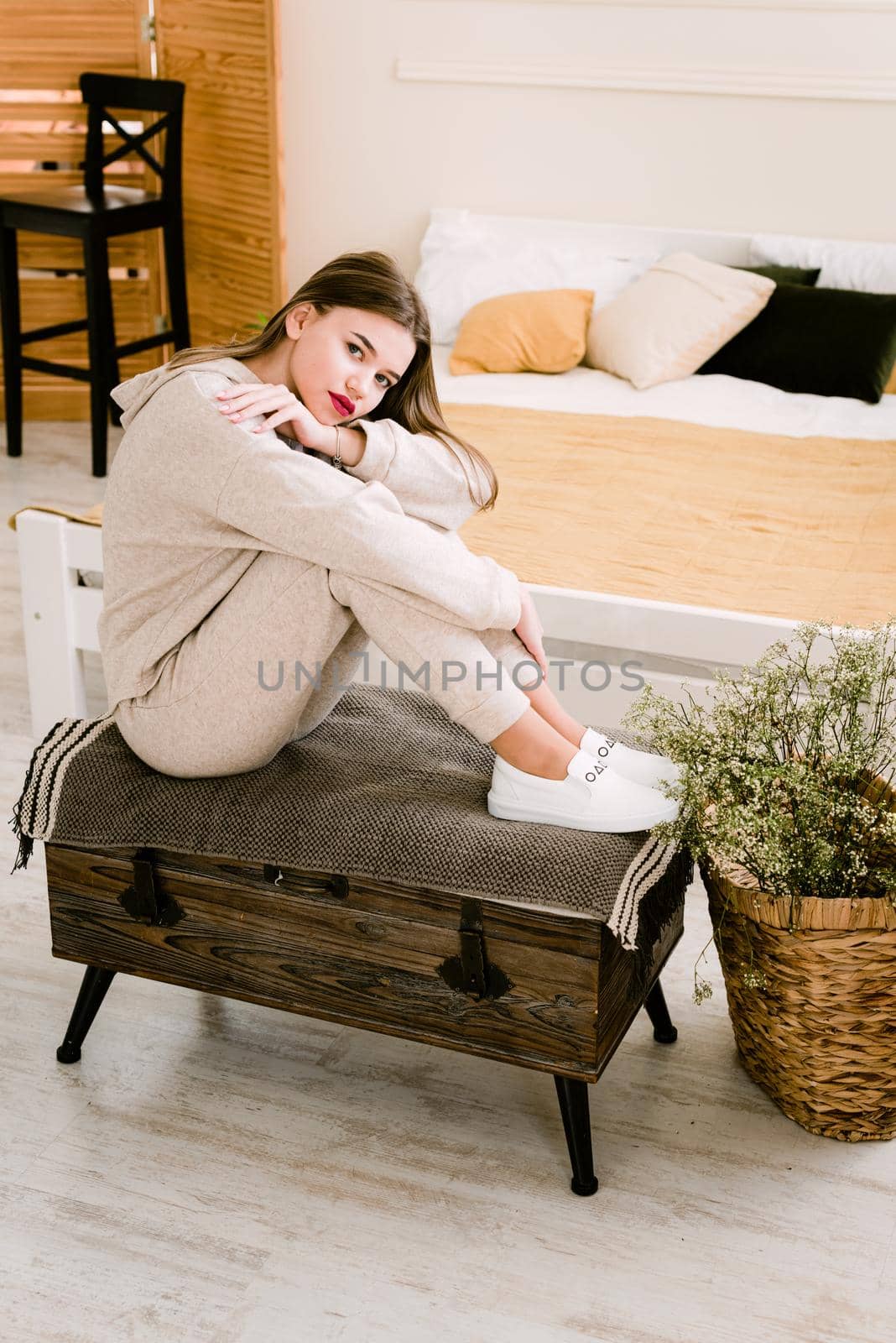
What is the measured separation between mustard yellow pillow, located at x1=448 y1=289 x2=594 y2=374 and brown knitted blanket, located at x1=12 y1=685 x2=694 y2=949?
6.13ft

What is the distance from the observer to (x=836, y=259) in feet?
11.9

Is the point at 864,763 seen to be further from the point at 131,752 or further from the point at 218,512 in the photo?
the point at 131,752

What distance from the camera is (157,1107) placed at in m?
1.74

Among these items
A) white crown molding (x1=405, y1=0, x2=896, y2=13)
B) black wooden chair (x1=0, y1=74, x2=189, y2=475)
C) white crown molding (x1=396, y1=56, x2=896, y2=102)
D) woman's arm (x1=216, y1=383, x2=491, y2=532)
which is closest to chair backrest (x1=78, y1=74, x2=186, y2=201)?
black wooden chair (x1=0, y1=74, x2=189, y2=475)

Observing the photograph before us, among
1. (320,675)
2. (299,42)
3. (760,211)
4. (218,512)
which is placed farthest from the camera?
(299,42)

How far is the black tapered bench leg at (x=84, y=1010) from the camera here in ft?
5.92

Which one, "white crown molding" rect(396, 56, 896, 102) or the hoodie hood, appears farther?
"white crown molding" rect(396, 56, 896, 102)

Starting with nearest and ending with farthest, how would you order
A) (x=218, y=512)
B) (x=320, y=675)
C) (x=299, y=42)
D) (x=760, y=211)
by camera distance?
(x=218, y=512)
(x=320, y=675)
(x=760, y=211)
(x=299, y=42)

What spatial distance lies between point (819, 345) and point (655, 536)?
3.78 feet

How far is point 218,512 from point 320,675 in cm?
26

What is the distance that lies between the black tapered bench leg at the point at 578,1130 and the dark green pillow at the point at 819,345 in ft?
7.26

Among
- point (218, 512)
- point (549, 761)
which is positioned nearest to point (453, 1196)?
point (549, 761)

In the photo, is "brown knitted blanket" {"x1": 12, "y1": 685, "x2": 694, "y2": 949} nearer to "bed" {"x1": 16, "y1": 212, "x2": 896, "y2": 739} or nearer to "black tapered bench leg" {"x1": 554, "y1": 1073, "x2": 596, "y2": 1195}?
"black tapered bench leg" {"x1": 554, "y1": 1073, "x2": 596, "y2": 1195}

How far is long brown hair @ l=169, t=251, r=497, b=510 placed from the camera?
67.2 inches
